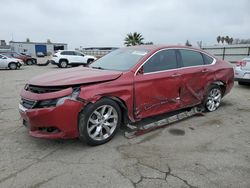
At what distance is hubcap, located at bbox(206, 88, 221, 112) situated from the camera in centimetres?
541

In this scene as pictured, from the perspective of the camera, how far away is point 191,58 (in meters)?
4.91

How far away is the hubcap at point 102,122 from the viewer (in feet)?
11.3

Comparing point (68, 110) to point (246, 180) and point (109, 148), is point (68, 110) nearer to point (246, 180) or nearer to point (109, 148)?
point (109, 148)

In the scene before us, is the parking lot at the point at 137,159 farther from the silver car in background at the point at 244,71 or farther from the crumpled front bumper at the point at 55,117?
the silver car in background at the point at 244,71

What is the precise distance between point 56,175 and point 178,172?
1559mm

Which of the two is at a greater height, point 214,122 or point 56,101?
point 56,101


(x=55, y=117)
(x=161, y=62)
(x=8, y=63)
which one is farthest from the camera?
(x=8, y=63)

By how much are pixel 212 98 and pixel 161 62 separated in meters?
2.04

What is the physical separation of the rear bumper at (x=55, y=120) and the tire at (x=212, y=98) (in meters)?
3.39

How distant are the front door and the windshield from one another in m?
0.23

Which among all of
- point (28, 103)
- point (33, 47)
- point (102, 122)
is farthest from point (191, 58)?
point (33, 47)

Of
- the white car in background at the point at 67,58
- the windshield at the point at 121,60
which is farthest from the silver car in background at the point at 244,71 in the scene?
the white car in background at the point at 67,58

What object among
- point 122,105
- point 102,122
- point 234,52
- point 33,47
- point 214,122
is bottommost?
point 214,122

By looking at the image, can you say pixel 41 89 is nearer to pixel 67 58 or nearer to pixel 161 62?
pixel 161 62
